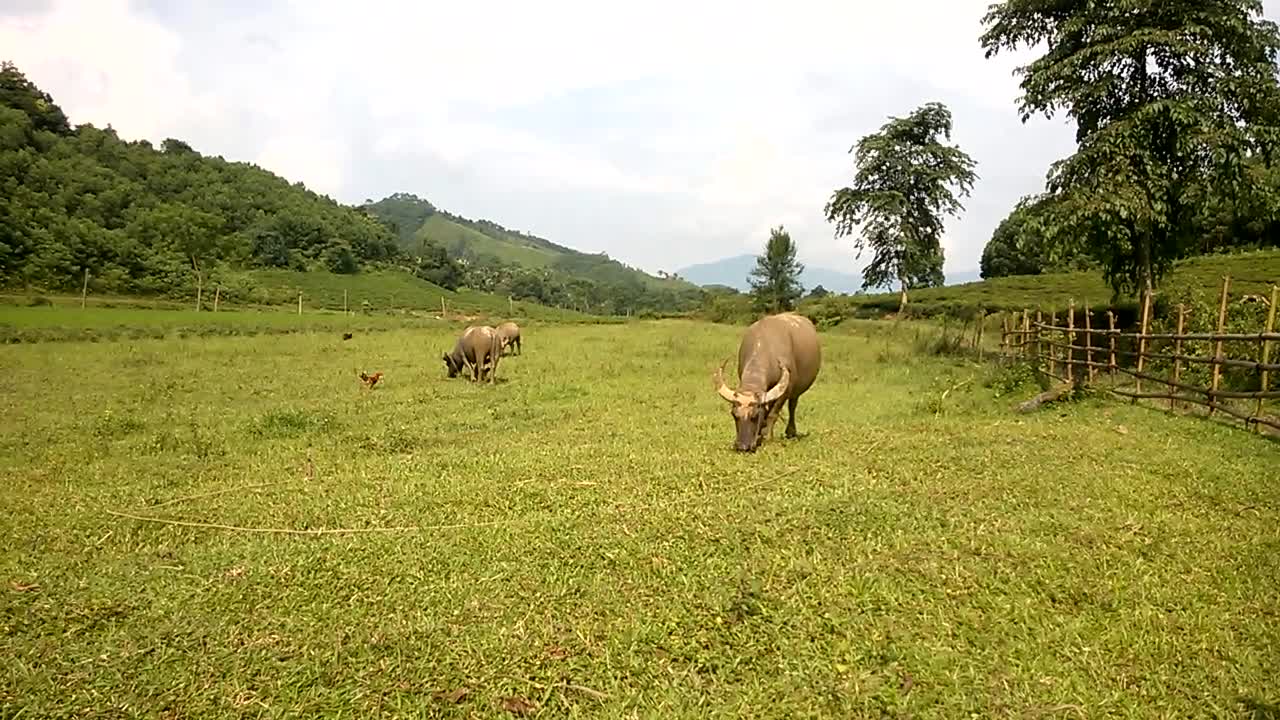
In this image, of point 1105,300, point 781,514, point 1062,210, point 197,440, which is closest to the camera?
point 781,514

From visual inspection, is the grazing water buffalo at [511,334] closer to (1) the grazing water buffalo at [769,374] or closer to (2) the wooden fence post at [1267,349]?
(1) the grazing water buffalo at [769,374]

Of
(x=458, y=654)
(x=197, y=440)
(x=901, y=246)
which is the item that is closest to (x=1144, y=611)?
(x=458, y=654)

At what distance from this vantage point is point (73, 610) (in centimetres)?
498

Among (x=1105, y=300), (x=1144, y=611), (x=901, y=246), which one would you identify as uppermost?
(x=901, y=246)

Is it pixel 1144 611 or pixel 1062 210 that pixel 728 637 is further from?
pixel 1062 210

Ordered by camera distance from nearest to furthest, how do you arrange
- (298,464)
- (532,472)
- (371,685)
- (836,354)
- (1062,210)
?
(371,685) → (532,472) → (298,464) → (1062,210) → (836,354)

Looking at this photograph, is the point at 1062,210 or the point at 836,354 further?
the point at 836,354

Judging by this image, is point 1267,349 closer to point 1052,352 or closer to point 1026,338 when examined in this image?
point 1052,352

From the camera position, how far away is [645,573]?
5605 mm

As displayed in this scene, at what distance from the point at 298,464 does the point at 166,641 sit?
17.3 ft

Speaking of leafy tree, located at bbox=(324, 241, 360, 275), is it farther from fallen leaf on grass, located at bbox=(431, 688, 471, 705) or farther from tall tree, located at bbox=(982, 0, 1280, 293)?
fallen leaf on grass, located at bbox=(431, 688, 471, 705)

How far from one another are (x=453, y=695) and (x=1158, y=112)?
69.9 feet

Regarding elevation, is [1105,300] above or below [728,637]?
above

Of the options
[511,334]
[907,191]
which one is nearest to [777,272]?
[907,191]
